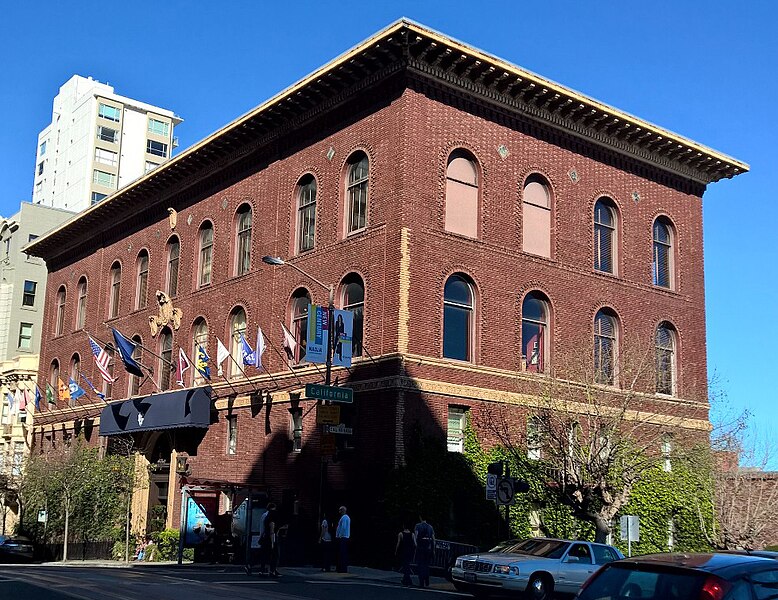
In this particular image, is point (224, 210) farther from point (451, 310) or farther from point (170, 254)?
point (451, 310)

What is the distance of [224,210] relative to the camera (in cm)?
A: 4084

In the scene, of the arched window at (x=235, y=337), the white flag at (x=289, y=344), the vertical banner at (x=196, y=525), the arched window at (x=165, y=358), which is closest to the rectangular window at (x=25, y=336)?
the arched window at (x=165, y=358)

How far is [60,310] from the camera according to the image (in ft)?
182

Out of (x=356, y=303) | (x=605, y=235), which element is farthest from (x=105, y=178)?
(x=356, y=303)

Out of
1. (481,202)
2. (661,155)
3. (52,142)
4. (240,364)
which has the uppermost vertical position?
(52,142)

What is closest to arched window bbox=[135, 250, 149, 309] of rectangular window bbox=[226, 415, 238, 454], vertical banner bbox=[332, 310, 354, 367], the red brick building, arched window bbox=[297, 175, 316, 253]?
the red brick building

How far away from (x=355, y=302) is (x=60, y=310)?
28960mm

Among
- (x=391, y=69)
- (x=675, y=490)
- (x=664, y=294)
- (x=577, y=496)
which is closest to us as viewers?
(x=577, y=496)

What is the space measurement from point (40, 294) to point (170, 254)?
3517cm

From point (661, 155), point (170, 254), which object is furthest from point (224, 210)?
point (661, 155)

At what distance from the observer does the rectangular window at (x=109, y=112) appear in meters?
108

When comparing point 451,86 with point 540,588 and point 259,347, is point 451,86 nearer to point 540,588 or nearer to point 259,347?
point 259,347

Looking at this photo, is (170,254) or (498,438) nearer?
(498,438)

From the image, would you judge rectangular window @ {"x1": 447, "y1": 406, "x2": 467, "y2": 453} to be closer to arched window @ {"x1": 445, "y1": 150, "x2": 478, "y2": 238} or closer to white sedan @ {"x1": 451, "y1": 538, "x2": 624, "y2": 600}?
arched window @ {"x1": 445, "y1": 150, "x2": 478, "y2": 238}
